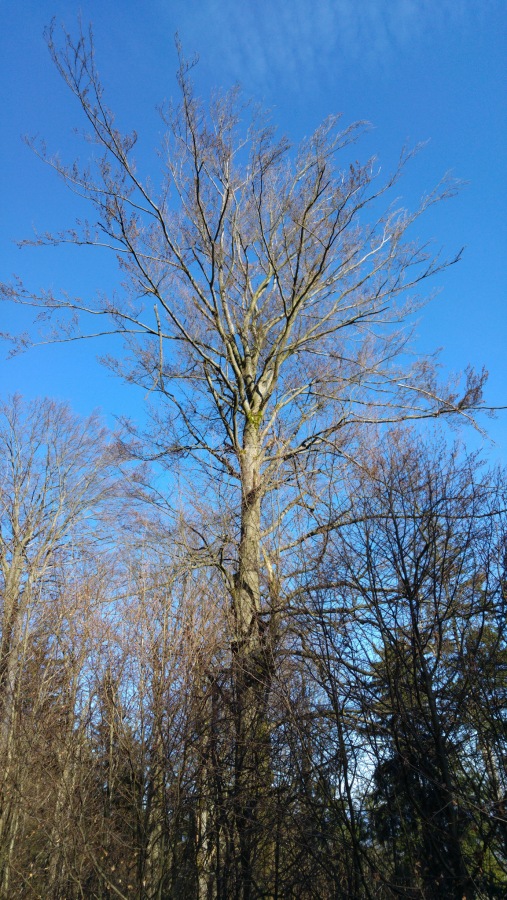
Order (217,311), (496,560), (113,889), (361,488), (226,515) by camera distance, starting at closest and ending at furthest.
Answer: (496,560) < (113,889) < (361,488) < (226,515) < (217,311)

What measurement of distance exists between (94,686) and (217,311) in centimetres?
541

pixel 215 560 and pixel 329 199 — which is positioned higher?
pixel 329 199

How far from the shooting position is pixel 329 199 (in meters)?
9.31

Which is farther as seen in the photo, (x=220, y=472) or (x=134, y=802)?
(x=220, y=472)

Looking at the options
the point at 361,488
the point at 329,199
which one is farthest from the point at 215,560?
the point at 329,199

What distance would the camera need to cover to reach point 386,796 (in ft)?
18.1

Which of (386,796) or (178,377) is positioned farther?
(178,377)

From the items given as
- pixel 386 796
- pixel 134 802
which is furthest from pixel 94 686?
pixel 386 796

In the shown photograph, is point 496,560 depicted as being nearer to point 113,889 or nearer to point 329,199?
point 113,889

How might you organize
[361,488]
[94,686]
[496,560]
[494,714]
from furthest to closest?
1. [94,686]
2. [361,488]
3. [496,560]
4. [494,714]

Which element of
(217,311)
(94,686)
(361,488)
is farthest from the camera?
(217,311)

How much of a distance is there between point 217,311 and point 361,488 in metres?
4.05

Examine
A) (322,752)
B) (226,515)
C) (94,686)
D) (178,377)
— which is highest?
(178,377)

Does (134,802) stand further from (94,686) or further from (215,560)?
(215,560)
